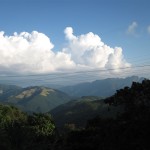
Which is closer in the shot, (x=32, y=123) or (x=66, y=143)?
(x=66, y=143)

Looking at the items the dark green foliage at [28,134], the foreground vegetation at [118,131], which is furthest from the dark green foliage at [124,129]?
the dark green foliage at [28,134]

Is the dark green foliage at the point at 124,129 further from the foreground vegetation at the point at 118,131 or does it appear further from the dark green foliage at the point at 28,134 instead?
the dark green foliage at the point at 28,134

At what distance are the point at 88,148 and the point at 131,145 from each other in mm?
21600

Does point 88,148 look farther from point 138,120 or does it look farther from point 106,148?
point 138,120

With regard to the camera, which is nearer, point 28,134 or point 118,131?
point 118,131

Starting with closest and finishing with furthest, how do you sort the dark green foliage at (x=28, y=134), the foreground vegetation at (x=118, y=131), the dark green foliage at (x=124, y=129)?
the dark green foliage at (x=124, y=129) → the foreground vegetation at (x=118, y=131) → the dark green foliage at (x=28, y=134)

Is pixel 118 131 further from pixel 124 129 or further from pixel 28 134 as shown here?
pixel 28 134

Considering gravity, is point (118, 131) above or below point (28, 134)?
above

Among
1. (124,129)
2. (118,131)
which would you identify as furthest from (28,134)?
(124,129)

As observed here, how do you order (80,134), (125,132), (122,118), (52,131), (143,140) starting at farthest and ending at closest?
(52,131) → (80,134) → (122,118) → (125,132) → (143,140)

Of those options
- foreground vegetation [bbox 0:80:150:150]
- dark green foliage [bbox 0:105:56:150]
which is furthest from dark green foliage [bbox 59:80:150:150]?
dark green foliage [bbox 0:105:56:150]

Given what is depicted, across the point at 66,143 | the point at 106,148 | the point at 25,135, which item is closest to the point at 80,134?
the point at 66,143

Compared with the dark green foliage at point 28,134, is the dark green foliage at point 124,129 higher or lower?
higher

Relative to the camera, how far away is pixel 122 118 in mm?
67062
